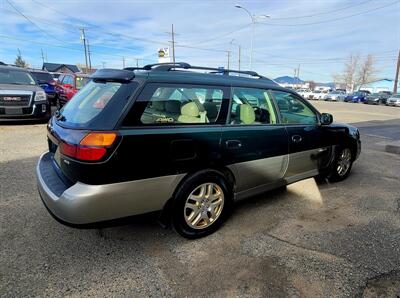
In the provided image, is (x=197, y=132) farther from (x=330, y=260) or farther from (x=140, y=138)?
(x=330, y=260)

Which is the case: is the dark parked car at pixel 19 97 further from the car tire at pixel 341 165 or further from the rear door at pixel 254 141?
the car tire at pixel 341 165

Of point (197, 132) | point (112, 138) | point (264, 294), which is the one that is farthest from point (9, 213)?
point (264, 294)

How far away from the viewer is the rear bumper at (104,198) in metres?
2.51

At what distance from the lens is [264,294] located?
8.01ft

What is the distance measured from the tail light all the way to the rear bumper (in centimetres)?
23

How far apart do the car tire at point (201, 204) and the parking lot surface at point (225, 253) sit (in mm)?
140

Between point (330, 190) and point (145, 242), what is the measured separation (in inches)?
119

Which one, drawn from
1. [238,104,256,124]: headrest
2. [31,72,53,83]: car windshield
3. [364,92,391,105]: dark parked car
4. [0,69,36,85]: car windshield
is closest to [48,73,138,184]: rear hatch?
[238,104,256,124]: headrest

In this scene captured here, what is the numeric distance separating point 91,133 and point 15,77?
9.31 meters

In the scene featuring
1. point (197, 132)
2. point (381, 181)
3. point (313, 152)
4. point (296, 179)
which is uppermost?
point (197, 132)

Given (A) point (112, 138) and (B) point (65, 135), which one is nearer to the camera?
(A) point (112, 138)

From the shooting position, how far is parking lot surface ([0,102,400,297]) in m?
2.51

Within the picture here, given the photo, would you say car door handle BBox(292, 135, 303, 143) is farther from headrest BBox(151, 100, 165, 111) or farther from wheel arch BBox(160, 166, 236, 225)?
headrest BBox(151, 100, 165, 111)

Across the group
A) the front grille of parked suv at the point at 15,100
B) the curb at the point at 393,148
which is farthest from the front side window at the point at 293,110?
the front grille of parked suv at the point at 15,100
